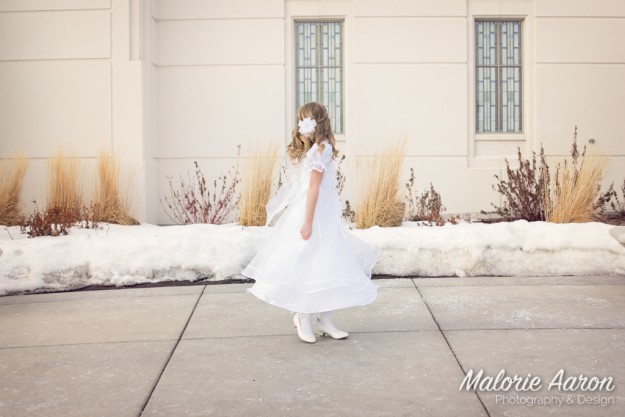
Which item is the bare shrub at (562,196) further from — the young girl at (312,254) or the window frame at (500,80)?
the young girl at (312,254)

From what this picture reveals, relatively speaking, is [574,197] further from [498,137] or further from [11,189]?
[11,189]

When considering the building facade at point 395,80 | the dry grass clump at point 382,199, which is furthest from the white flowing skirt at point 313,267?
the building facade at point 395,80

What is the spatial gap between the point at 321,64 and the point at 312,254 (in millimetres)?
6920

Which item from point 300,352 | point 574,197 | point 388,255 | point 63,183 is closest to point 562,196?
point 574,197

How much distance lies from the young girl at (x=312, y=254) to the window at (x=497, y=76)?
695 centimetres

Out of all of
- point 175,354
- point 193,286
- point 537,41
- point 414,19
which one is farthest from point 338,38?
point 175,354

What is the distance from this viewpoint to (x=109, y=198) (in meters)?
9.41

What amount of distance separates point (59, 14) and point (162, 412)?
331 inches

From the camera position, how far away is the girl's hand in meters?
4.48

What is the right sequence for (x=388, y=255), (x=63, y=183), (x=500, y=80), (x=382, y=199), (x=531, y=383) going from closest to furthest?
(x=531, y=383) → (x=388, y=255) → (x=382, y=199) → (x=63, y=183) → (x=500, y=80)

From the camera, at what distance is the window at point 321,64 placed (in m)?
11.0

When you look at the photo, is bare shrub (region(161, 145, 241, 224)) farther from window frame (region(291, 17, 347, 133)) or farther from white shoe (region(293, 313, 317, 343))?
white shoe (region(293, 313, 317, 343))

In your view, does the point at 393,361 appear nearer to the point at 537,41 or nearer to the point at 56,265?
the point at 56,265

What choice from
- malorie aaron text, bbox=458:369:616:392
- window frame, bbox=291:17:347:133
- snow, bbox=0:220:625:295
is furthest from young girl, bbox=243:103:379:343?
→ window frame, bbox=291:17:347:133
